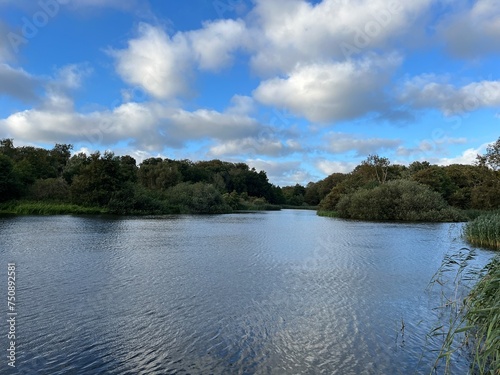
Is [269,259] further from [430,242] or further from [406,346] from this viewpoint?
[430,242]

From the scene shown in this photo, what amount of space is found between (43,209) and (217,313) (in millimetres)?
42605

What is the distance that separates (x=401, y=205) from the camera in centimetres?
4859

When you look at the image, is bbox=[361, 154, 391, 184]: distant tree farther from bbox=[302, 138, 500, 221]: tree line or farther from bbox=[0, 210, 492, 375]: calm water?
bbox=[0, 210, 492, 375]: calm water

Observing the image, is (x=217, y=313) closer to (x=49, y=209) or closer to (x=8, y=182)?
(x=49, y=209)

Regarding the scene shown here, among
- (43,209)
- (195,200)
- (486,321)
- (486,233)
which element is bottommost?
(486,321)

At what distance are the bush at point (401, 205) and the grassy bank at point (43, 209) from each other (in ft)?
113

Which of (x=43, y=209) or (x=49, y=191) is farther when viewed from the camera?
(x=49, y=191)

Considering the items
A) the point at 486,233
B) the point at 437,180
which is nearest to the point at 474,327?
the point at 486,233

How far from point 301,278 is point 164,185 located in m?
64.7

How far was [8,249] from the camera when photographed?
16.3 metres

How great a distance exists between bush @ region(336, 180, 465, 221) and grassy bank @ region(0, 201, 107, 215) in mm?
34323

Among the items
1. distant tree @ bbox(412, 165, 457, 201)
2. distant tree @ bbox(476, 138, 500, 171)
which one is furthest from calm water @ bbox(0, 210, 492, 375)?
distant tree @ bbox(412, 165, 457, 201)

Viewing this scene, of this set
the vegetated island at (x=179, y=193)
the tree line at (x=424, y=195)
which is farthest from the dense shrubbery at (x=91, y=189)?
the tree line at (x=424, y=195)

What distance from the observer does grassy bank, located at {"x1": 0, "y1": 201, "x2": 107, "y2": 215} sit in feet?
142
